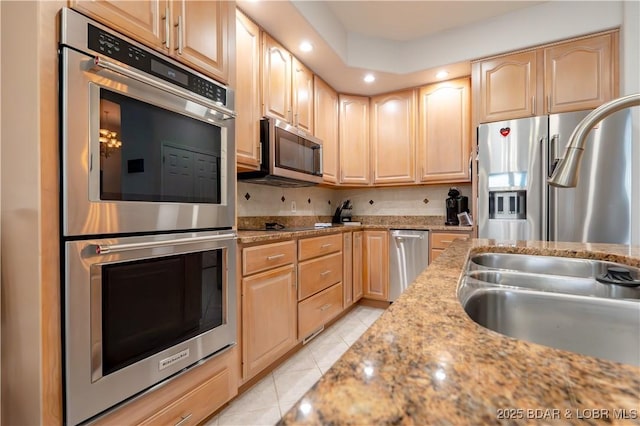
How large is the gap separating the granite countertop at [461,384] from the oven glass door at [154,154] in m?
1.05

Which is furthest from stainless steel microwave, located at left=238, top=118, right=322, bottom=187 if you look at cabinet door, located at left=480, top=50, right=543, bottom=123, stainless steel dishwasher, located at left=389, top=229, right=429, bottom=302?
cabinet door, located at left=480, top=50, right=543, bottom=123

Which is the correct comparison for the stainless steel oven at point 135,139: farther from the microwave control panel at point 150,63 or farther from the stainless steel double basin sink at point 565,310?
the stainless steel double basin sink at point 565,310

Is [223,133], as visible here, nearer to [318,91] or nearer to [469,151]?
[318,91]

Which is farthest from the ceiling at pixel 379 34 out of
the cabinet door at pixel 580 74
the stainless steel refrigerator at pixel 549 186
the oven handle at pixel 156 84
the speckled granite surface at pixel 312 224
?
the speckled granite surface at pixel 312 224

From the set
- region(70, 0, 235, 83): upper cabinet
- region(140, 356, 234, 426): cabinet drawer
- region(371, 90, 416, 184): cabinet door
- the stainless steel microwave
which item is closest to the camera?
region(70, 0, 235, 83): upper cabinet

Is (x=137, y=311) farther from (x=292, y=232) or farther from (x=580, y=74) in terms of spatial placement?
(x=580, y=74)

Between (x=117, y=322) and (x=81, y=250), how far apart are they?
11.1 inches

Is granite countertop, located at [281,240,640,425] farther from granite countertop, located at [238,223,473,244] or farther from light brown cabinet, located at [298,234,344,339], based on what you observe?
light brown cabinet, located at [298,234,344,339]

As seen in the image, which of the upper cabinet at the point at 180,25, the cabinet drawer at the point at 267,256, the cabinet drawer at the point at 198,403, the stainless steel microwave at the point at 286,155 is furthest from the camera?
the stainless steel microwave at the point at 286,155

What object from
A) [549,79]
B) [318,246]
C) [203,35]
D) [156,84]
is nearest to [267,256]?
[318,246]

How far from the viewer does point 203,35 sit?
1.41 meters

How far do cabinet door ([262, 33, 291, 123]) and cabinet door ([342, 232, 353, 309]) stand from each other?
1.20 m

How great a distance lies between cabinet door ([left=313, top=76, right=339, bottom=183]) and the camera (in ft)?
9.50

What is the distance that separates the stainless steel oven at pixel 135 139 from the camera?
0.95 metres
